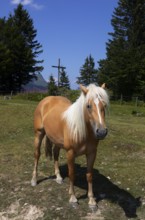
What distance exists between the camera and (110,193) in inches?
264

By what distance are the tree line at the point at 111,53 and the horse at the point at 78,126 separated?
34.5 m

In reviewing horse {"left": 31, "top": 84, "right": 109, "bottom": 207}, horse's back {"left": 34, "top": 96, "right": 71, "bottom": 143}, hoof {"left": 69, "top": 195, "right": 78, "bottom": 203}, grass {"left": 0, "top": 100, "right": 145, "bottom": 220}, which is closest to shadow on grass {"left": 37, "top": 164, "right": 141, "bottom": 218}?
Answer: grass {"left": 0, "top": 100, "right": 145, "bottom": 220}

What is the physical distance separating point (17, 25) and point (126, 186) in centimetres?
5280

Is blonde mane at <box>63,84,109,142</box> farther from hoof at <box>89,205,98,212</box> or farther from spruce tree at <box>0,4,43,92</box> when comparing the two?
spruce tree at <box>0,4,43,92</box>

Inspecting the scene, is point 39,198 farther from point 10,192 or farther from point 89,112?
point 89,112

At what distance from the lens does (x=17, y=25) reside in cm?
5691

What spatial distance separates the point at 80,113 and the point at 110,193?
6.12 feet

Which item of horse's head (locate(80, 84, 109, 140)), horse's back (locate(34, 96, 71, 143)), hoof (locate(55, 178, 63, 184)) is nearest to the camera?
horse's head (locate(80, 84, 109, 140))

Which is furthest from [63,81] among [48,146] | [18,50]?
[48,146]

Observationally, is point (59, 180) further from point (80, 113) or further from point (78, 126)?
point (80, 113)

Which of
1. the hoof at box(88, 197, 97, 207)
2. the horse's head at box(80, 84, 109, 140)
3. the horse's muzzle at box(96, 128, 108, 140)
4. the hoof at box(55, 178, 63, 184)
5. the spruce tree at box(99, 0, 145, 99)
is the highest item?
the spruce tree at box(99, 0, 145, 99)

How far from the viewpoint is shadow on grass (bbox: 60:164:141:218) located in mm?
6215

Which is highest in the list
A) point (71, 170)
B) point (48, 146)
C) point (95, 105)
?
point (95, 105)

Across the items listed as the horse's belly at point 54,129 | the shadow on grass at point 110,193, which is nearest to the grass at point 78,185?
the shadow on grass at point 110,193
